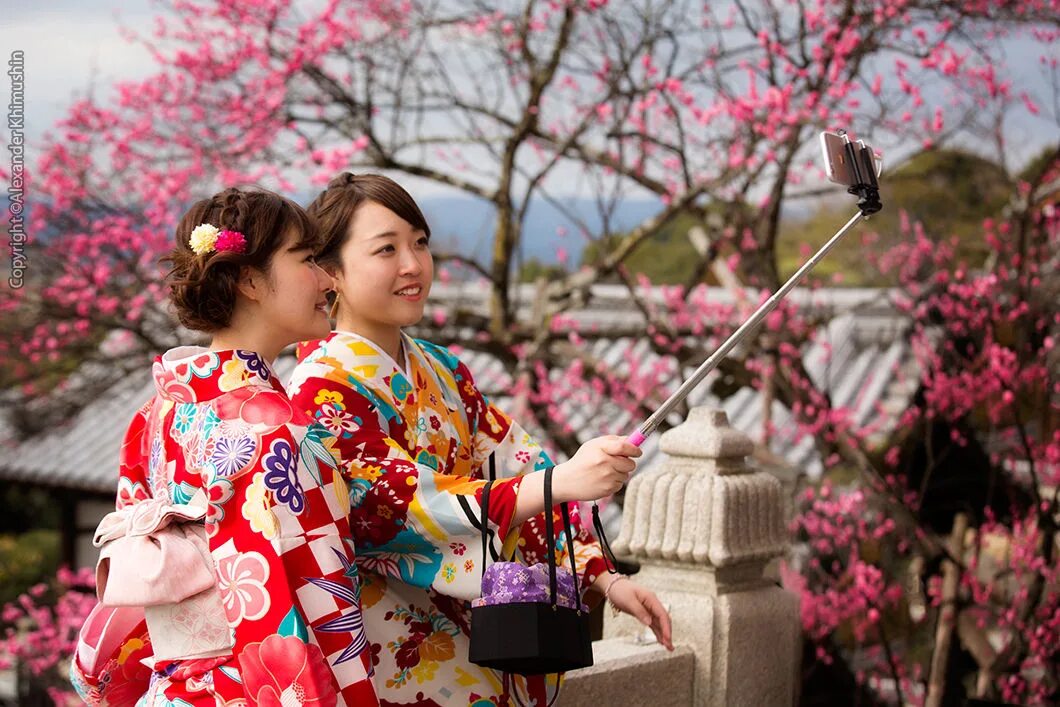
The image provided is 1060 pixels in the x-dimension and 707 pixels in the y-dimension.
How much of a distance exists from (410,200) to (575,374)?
4.48 meters

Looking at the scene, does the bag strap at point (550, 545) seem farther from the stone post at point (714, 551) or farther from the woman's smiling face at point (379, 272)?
the stone post at point (714, 551)

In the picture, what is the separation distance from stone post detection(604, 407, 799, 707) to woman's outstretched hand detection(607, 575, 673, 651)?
2.49 ft

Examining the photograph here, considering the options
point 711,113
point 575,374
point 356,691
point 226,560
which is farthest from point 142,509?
point 711,113

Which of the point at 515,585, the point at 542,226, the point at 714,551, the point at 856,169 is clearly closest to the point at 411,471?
the point at 515,585

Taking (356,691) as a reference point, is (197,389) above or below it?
above

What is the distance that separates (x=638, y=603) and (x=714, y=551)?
80 centimetres

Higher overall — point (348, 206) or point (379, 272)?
point (348, 206)

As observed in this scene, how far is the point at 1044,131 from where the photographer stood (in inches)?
346

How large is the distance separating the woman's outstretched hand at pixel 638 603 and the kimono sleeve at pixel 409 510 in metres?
0.46

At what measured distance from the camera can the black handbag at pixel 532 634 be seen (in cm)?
226

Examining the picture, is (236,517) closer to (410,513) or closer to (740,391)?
(410,513)

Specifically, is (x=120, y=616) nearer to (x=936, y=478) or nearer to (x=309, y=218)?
(x=309, y=218)

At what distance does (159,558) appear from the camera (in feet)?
7.16

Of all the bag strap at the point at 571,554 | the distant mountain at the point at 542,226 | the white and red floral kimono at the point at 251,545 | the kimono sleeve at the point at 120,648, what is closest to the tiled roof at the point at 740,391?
the distant mountain at the point at 542,226
